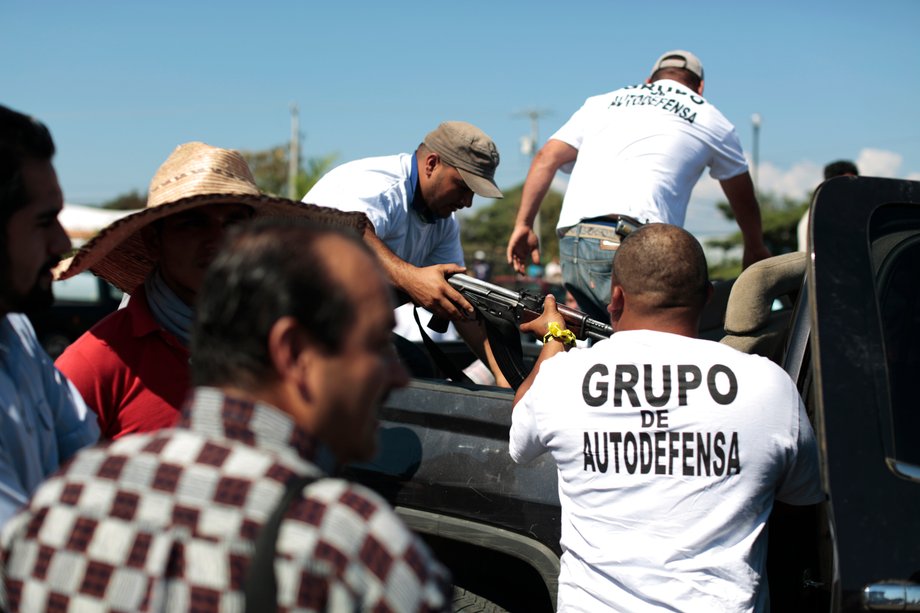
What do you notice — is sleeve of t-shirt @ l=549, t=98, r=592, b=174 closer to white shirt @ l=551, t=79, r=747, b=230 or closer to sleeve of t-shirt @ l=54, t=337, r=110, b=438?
white shirt @ l=551, t=79, r=747, b=230

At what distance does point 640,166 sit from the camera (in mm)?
3943

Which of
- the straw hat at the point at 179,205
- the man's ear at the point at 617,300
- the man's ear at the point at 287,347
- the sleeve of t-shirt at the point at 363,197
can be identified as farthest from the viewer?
the sleeve of t-shirt at the point at 363,197

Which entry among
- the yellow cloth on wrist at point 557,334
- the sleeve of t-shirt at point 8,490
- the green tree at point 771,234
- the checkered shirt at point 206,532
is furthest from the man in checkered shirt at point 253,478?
the green tree at point 771,234

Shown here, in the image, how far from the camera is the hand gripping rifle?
Result: 3.22 meters

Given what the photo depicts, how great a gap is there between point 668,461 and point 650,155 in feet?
7.00

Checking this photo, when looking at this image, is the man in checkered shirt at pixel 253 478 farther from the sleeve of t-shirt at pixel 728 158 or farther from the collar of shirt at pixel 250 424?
the sleeve of t-shirt at pixel 728 158

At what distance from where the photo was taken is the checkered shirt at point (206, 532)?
97 cm

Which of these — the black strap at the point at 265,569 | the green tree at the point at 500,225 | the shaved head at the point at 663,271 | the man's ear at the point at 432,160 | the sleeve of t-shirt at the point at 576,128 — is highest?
the sleeve of t-shirt at the point at 576,128

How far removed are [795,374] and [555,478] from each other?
0.67 metres

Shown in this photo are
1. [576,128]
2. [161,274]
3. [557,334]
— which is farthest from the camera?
[576,128]

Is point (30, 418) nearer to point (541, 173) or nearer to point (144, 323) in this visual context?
point (144, 323)

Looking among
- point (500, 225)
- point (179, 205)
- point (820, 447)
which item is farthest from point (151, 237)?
point (500, 225)

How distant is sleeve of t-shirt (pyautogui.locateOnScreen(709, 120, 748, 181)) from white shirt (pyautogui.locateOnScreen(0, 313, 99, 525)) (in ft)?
10.1

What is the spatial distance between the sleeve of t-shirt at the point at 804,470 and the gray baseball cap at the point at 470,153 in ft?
6.91
